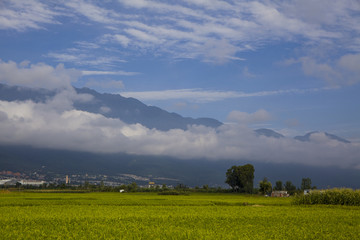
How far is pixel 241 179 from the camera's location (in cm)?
12406

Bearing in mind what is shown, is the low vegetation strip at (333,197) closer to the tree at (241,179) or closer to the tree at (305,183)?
the tree at (241,179)

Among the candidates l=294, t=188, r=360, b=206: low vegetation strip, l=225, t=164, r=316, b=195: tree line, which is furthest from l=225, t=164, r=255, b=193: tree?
l=294, t=188, r=360, b=206: low vegetation strip

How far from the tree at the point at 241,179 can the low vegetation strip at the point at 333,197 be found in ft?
255

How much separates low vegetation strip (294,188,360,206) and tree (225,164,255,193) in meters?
77.6

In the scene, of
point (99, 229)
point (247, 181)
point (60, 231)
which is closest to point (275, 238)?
point (99, 229)

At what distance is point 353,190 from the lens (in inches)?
1772

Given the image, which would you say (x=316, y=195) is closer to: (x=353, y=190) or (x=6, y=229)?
(x=353, y=190)

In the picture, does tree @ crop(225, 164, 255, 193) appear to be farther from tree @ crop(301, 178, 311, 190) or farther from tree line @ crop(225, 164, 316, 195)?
tree @ crop(301, 178, 311, 190)

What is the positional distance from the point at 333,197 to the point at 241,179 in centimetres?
8010

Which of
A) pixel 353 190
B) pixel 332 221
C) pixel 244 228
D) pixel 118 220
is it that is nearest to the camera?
pixel 244 228

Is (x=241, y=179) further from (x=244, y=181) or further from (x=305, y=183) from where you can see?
(x=305, y=183)

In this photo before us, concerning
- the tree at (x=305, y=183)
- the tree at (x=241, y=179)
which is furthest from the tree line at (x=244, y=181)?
the tree at (x=305, y=183)

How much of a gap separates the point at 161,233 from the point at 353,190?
34784 mm

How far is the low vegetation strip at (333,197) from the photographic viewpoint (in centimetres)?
4356
